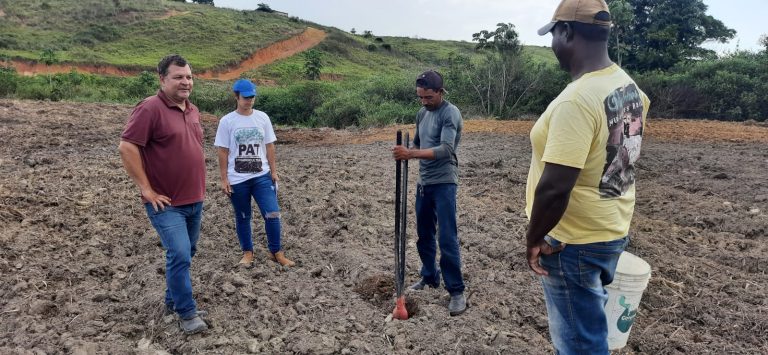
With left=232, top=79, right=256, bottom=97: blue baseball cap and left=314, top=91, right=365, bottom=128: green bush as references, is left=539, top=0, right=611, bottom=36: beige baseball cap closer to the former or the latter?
left=232, top=79, right=256, bottom=97: blue baseball cap

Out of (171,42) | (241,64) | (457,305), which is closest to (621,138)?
(457,305)

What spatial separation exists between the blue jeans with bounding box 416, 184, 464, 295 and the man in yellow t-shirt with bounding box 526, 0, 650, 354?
4.11ft

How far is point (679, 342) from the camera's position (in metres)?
3.35

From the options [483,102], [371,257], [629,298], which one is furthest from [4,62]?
[629,298]

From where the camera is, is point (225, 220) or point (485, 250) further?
point (225, 220)

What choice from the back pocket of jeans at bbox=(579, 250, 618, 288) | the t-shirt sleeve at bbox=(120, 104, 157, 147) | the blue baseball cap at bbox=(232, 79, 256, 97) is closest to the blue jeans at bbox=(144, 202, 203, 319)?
the t-shirt sleeve at bbox=(120, 104, 157, 147)

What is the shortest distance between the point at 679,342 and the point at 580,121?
2384 mm

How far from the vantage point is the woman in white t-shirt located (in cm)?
406

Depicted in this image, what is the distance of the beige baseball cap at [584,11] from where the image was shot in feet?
6.18

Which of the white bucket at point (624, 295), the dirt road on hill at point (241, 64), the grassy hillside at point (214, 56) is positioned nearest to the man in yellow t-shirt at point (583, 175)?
the white bucket at point (624, 295)

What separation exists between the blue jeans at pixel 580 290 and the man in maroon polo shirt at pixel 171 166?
223 cm

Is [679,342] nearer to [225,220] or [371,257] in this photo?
[371,257]

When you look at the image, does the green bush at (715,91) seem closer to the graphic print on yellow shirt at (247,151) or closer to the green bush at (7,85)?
the graphic print on yellow shirt at (247,151)

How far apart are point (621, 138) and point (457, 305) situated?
1.96m
